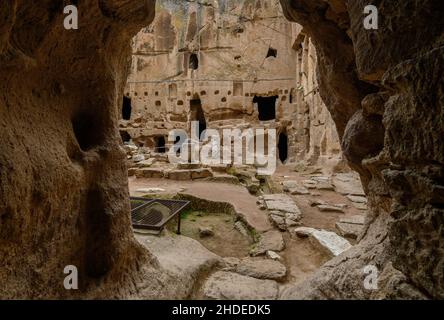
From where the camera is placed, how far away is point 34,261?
1.64 metres

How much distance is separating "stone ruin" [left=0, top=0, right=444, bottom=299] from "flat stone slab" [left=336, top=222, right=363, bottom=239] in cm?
221

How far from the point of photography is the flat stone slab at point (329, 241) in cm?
381

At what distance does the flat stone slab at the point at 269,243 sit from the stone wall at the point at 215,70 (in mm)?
12517

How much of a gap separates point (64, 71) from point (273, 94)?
17878 mm

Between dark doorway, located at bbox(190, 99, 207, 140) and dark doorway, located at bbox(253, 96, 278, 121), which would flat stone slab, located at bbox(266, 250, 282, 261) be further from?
dark doorway, located at bbox(253, 96, 278, 121)

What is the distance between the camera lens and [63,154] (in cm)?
187

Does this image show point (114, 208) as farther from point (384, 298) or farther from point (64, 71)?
point (384, 298)

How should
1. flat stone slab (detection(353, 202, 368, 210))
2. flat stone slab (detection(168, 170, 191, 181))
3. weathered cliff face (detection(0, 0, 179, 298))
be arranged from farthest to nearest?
flat stone slab (detection(168, 170, 191, 181))
flat stone slab (detection(353, 202, 368, 210))
weathered cliff face (detection(0, 0, 179, 298))

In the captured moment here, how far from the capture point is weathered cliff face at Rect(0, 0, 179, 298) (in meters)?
1.49

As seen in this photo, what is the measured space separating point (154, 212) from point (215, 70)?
16.6 meters

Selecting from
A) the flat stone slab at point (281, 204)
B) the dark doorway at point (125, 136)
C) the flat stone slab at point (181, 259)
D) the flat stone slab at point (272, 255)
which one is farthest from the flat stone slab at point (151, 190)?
the dark doorway at point (125, 136)

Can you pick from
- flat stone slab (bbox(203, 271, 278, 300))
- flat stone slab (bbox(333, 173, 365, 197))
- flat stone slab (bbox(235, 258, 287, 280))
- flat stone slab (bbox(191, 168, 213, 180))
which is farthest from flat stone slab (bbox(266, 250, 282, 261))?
flat stone slab (bbox(191, 168, 213, 180))

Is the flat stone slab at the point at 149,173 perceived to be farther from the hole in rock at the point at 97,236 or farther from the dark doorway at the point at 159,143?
the dark doorway at the point at 159,143
